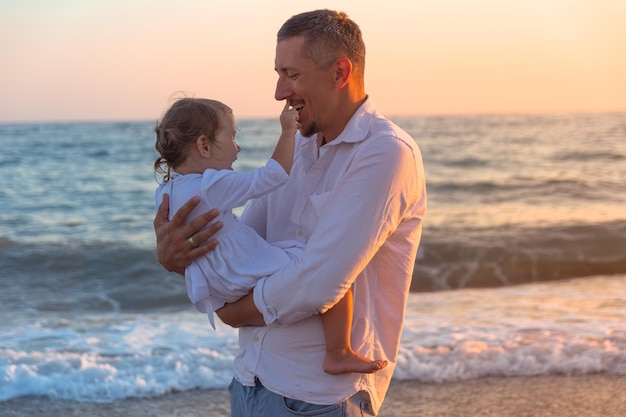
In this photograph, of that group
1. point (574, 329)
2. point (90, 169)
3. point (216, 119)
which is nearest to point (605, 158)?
point (90, 169)

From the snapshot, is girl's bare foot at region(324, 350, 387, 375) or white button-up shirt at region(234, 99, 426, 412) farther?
girl's bare foot at region(324, 350, 387, 375)

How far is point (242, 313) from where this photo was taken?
2.23 m

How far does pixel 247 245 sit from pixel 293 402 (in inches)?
19.5

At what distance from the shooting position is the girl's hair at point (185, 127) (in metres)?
2.64

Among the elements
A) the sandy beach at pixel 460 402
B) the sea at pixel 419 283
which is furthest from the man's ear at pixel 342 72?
the sea at pixel 419 283

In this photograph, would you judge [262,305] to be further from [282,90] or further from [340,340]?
[282,90]

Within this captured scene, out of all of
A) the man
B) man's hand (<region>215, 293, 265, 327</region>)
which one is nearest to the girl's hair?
the man

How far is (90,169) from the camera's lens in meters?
19.7

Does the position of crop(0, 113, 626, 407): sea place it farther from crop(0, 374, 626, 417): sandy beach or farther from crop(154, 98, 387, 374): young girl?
crop(154, 98, 387, 374): young girl

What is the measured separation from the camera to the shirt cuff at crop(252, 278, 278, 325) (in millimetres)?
2092

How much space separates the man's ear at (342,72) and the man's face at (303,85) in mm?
16

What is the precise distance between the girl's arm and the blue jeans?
→ 651mm

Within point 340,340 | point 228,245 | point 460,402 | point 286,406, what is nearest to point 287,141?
point 228,245

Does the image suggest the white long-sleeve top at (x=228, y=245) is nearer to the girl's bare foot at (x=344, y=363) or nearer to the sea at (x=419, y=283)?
the girl's bare foot at (x=344, y=363)
